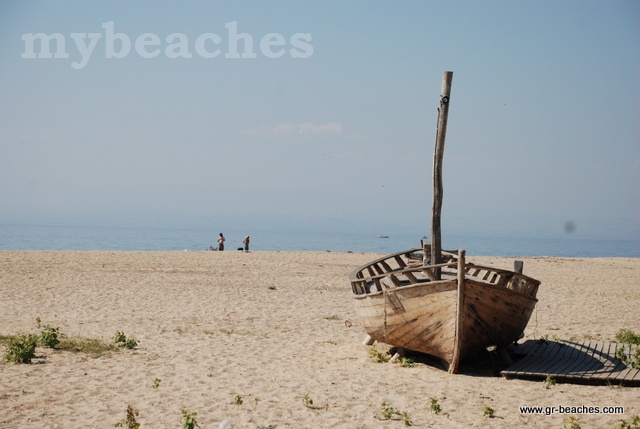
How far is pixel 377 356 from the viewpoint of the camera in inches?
482

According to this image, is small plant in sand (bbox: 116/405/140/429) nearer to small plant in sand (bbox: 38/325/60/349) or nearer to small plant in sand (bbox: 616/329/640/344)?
small plant in sand (bbox: 38/325/60/349)

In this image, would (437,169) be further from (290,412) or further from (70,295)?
(70,295)

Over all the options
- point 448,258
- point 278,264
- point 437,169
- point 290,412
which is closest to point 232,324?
point 448,258

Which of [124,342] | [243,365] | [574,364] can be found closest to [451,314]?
[574,364]

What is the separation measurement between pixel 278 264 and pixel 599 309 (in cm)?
1829

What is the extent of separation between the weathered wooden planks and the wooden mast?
239 cm

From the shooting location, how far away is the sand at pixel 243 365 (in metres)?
8.53

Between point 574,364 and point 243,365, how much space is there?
19.1 feet

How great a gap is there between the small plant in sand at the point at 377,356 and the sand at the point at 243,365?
0.18 metres

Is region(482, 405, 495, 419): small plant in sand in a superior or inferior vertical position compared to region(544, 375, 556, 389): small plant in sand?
inferior

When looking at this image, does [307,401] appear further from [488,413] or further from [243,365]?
[243,365]

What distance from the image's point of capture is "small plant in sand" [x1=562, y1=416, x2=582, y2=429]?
25.5 feet

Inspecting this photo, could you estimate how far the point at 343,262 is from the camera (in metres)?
39.0

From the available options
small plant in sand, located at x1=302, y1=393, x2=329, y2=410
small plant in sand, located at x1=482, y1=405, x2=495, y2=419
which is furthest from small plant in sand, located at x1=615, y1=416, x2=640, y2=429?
small plant in sand, located at x1=302, y1=393, x2=329, y2=410
